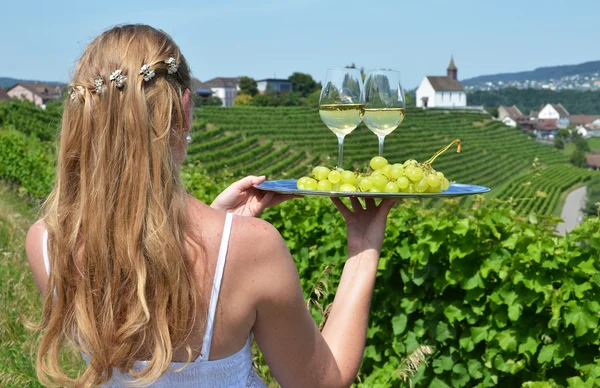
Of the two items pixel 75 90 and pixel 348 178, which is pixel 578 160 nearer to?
pixel 348 178

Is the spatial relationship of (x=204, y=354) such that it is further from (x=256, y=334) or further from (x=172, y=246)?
(x=172, y=246)

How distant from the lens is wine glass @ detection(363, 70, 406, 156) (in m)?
2.03

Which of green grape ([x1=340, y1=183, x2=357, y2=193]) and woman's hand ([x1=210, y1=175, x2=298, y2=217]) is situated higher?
green grape ([x1=340, y1=183, x2=357, y2=193])

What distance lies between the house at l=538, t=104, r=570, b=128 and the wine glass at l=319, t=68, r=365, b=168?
141 m

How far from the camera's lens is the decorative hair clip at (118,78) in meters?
1.22

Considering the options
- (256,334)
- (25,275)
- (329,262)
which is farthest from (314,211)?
(256,334)

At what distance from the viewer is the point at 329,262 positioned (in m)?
3.80

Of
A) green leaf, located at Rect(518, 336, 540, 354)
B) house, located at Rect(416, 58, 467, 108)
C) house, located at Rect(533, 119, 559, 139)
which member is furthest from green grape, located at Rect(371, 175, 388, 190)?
house, located at Rect(533, 119, 559, 139)

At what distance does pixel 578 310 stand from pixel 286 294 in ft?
6.43

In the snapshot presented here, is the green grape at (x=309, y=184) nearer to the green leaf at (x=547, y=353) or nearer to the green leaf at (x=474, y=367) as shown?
the green leaf at (x=547, y=353)

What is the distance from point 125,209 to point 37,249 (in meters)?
0.32

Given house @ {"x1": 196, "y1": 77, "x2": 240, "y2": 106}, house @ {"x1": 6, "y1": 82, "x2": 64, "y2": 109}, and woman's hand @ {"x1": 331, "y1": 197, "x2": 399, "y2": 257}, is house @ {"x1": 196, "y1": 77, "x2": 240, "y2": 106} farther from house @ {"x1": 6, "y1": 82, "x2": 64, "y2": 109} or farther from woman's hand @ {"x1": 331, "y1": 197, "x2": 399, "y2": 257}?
woman's hand @ {"x1": 331, "y1": 197, "x2": 399, "y2": 257}

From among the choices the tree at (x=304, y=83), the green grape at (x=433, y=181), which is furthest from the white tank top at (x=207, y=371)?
the tree at (x=304, y=83)

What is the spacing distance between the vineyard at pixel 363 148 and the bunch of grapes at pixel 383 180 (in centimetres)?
3967
